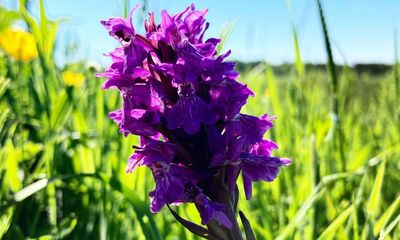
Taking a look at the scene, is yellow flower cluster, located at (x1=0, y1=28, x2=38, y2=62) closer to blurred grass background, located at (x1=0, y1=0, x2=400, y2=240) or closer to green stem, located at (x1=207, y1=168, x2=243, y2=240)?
blurred grass background, located at (x1=0, y1=0, x2=400, y2=240)

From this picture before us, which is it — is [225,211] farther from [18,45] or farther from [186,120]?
[18,45]

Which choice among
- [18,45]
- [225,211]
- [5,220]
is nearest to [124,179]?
[5,220]

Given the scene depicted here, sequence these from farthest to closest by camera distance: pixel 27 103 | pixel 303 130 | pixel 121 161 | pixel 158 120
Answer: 1. pixel 27 103
2. pixel 303 130
3. pixel 121 161
4. pixel 158 120

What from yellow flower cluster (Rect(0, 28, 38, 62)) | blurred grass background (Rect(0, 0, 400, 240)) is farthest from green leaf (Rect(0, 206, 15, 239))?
yellow flower cluster (Rect(0, 28, 38, 62))

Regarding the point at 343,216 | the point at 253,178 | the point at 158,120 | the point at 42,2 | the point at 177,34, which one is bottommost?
the point at 343,216

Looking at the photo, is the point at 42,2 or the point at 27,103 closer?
the point at 42,2

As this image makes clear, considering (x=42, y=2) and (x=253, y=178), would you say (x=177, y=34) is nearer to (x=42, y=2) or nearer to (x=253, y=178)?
(x=253, y=178)

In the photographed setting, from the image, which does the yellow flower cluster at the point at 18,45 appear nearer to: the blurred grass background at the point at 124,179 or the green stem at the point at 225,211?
the blurred grass background at the point at 124,179

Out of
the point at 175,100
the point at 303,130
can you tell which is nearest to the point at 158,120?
the point at 175,100

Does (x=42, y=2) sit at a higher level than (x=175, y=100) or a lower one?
higher
